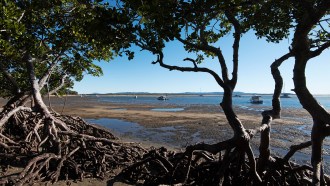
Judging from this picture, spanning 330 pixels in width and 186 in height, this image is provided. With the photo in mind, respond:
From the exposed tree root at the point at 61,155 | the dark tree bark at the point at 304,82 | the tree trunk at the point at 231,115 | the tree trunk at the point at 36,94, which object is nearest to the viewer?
the dark tree bark at the point at 304,82

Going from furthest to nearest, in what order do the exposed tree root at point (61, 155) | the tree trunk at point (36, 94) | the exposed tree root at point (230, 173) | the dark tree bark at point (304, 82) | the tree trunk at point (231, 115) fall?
1. the tree trunk at point (36, 94)
2. the exposed tree root at point (61, 155)
3. the exposed tree root at point (230, 173)
4. the tree trunk at point (231, 115)
5. the dark tree bark at point (304, 82)

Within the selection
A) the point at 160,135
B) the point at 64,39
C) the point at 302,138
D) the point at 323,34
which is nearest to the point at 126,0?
the point at 323,34

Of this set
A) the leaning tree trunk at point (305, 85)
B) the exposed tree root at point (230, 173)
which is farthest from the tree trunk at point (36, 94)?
the leaning tree trunk at point (305, 85)

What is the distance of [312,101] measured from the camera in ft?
15.1

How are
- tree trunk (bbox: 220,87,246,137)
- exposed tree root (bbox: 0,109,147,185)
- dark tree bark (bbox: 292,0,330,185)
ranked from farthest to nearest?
exposed tree root (bbox: 0,109,147,185), tree trunk (bbox: 220,87,246,137), dark tree bark (bbox: 292,0,330,185)

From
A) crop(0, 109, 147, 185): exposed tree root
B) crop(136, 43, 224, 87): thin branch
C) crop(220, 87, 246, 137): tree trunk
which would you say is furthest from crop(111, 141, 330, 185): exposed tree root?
crop(0, 109, 147, 185): exposed tree root

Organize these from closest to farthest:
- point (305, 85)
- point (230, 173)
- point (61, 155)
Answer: point (305, 85)
point (230, 173)
point (61, 155)

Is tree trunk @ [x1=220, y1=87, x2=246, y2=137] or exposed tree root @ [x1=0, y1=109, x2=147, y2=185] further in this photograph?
exposed tree root @ [x1=0, y1=109, x2=147, y2=185]

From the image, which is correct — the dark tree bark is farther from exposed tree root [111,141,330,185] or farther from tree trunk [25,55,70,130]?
tree trunk [25,55,70,130]

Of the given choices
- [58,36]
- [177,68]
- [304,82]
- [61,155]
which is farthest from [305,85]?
[58,36]

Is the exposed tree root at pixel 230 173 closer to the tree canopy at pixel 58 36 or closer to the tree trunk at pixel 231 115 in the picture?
the tree trunk at pixel 231 115

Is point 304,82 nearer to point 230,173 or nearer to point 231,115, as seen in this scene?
point 231,115

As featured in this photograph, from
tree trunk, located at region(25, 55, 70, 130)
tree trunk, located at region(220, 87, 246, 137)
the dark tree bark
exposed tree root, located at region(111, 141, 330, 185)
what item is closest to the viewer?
the dark tree bark

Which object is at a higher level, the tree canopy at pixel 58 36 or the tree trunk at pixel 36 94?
the tree canopy at pixel 58 36
